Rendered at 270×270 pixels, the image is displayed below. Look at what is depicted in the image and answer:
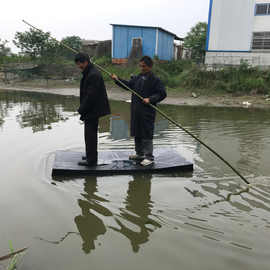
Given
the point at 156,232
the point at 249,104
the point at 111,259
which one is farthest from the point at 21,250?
the point at 249,104

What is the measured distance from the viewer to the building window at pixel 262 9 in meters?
17.1

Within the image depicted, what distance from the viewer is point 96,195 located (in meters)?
3.76

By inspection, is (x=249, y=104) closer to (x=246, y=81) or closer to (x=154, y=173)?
(x=246, y=81)

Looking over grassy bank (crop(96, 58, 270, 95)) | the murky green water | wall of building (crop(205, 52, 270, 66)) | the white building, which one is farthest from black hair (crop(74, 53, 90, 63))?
the white building

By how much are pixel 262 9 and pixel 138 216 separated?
59.7ft

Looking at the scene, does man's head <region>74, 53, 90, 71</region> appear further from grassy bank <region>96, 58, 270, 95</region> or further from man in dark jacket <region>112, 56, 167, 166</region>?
grassy bank <region>96, 58, 270, 95</region>

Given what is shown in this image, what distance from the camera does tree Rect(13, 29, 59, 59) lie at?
2544 centimetres

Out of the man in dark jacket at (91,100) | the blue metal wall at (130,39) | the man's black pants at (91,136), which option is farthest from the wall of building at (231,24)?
the man's black pants at (91,136)

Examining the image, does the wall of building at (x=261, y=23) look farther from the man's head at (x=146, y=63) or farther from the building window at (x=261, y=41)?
the man's head at (x=146, y=63)

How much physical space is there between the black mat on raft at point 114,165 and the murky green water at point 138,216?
0.13 meters

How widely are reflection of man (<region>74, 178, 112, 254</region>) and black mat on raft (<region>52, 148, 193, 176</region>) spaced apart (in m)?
0.52

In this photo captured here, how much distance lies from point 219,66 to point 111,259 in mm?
17766

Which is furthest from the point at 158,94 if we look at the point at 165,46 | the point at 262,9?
the point at 165,46

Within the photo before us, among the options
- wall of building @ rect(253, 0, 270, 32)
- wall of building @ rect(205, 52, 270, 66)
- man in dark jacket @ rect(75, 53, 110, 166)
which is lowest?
man in dark jacket @ rect(75, 53, 110, 166)
